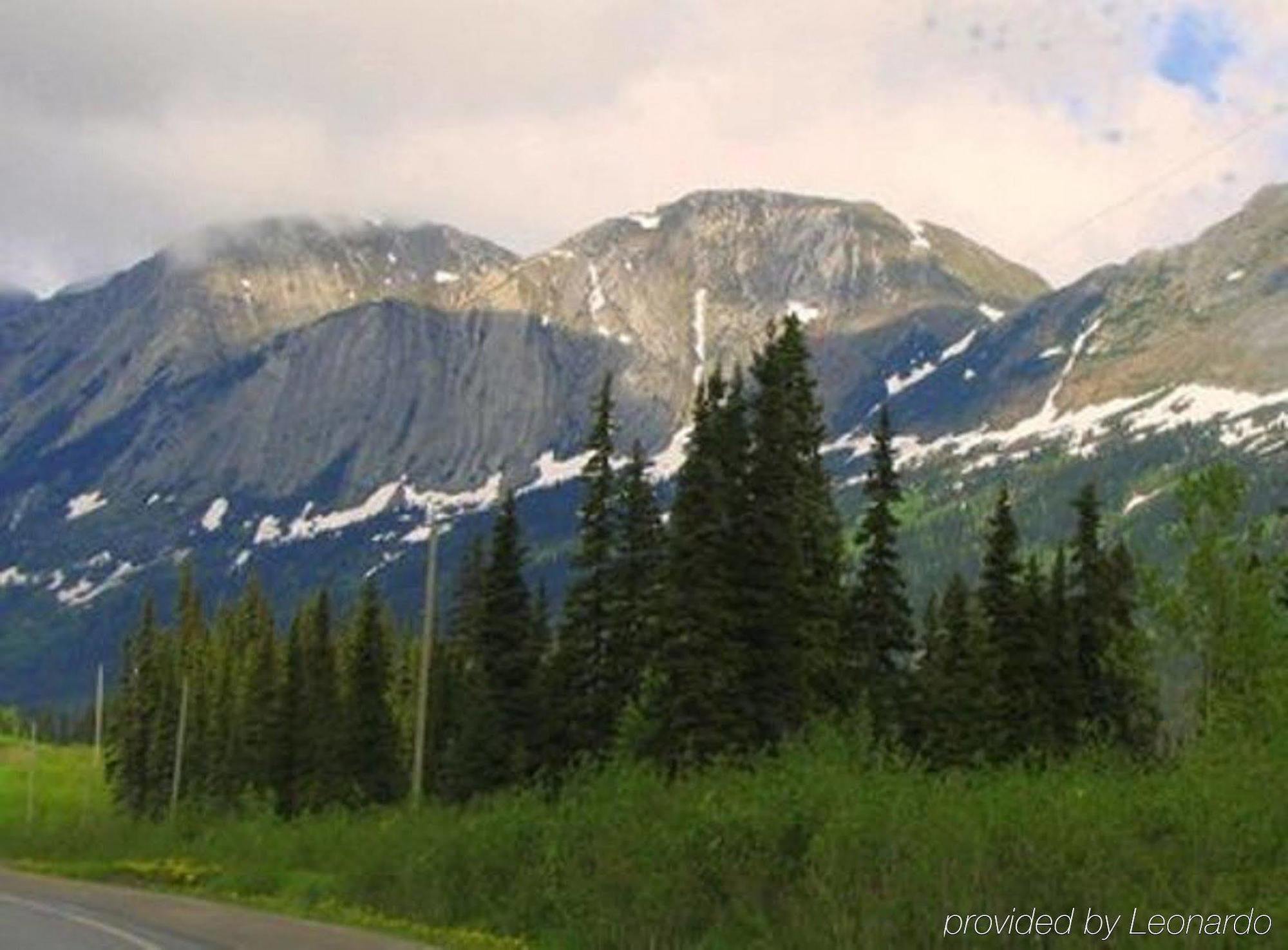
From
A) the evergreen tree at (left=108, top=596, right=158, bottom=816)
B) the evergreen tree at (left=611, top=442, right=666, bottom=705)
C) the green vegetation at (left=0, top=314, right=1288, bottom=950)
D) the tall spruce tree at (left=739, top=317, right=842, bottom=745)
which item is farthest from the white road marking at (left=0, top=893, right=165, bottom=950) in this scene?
the evergreen tree at (left=108, top=596, right=158, bottom=816)

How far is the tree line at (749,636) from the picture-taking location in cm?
4103

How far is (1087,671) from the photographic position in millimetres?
53688

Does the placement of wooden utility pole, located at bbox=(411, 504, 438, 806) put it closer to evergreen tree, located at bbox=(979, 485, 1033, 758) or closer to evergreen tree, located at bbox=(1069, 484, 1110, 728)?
evergreen tree, located at bbox=(979, 485, 1033, 758)

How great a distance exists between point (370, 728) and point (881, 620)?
30.9 meters

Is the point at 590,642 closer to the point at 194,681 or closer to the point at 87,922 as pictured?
the point at 87,922

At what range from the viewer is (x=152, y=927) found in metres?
24.2

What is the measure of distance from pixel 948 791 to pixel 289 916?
13073 mm

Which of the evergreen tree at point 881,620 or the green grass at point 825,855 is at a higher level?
the evergreen tree at point 881,620

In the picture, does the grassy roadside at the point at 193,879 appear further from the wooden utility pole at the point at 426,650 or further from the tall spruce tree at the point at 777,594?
the tall spruce tree at the point at 777,594

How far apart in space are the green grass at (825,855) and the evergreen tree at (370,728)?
40919 mm

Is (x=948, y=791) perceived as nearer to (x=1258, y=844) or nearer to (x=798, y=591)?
(x=1258, y=844)

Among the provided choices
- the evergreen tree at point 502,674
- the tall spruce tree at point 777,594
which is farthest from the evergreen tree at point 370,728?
the tall spruce tree at point 777,594

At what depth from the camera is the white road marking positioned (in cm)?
2106

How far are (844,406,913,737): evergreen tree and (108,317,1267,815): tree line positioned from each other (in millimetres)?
77
